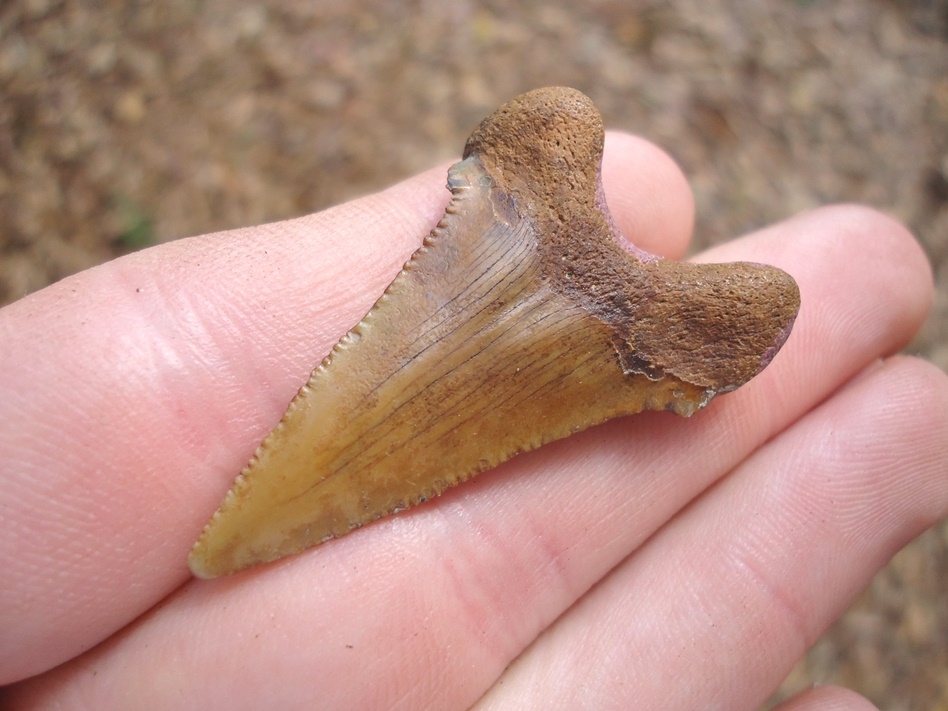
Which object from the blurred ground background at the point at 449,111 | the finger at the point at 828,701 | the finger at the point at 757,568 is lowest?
the finger at the point at 828,701

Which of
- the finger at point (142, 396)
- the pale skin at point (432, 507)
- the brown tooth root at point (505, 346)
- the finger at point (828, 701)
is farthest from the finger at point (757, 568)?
the finger at point (142, 396)

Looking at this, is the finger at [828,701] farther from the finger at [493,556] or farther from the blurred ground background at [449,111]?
the blurred ground background at [449,111]

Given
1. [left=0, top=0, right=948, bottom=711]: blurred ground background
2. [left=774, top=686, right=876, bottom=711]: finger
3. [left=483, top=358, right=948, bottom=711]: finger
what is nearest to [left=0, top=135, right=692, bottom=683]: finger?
[left=483, top=358, right=948, bottom=711]: finger

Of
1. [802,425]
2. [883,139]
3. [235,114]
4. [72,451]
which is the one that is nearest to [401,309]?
[72,451]

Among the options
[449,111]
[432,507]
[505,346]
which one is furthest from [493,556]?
[449,111]

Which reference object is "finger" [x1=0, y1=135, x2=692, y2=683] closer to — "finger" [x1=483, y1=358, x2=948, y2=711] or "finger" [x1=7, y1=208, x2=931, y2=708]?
"finger" [x1=7, y1=208, x2=931, y2=708]

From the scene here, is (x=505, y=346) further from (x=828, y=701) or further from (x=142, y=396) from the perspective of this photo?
(x=828, y=701)

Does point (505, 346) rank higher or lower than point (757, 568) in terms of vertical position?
higher
